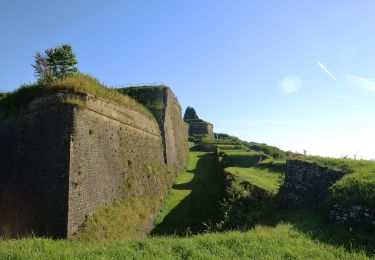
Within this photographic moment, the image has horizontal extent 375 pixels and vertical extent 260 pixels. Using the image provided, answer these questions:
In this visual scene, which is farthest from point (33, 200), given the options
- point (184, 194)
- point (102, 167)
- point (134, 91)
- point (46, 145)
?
point (134, 91)

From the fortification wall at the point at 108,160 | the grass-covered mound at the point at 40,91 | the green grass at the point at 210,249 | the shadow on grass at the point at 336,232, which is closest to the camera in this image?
the green grass at the point at 210,249

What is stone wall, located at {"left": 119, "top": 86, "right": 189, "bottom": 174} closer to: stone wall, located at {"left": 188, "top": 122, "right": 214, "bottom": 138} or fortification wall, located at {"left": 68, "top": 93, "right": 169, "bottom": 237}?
fortification wall, located at {"left": 68, "top": 93, "right": 169, "bottom": 237}

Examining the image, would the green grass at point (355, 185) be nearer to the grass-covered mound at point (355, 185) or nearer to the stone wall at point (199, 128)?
the grass-covered mound at point (355, 185)

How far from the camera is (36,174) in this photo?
1321cm

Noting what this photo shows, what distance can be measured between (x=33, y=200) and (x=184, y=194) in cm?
1269

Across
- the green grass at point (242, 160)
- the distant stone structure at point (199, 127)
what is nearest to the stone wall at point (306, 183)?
the green grass at point (242, 160)

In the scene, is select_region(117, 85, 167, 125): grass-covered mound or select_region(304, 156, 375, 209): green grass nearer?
select_region(304, 156, 375, 209): green grass

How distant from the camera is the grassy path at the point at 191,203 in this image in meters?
17.8

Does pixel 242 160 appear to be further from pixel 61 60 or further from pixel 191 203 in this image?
pixel 61 60

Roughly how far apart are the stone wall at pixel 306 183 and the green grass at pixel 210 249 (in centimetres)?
314

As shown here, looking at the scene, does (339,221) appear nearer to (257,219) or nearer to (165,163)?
(257,219)

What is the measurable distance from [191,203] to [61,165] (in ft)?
35.0

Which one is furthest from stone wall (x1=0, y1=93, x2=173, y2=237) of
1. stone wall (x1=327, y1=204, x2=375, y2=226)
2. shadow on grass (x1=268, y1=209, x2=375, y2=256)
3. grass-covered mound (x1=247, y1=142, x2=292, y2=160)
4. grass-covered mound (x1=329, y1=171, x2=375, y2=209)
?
grass-covered mound (x1=247, y1=142, x2=292, y2=160)

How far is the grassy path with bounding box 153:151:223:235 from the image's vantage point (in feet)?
58.3
